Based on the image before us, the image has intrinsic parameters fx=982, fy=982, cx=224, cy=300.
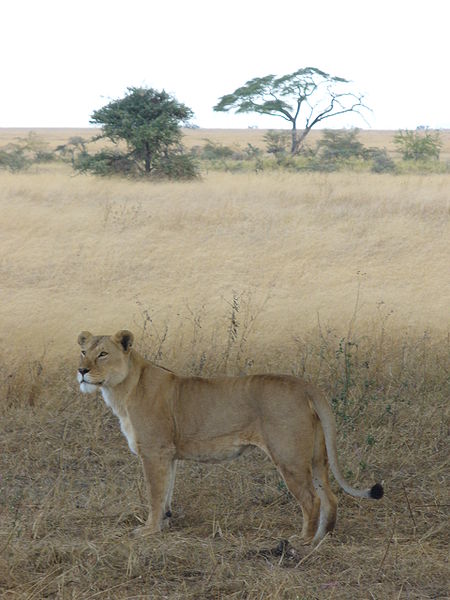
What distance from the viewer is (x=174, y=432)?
15.0 feet

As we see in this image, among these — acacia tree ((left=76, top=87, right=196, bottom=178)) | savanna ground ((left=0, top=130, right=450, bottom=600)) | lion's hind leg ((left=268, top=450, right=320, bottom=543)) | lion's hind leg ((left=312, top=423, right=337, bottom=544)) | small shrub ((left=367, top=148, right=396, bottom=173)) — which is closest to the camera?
savanna ground ((left=0, top=130, right=450, bottom=600))

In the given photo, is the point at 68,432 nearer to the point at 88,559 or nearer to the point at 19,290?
the point at 88,559

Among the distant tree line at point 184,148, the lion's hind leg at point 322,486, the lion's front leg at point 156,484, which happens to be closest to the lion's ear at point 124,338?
the lion's front leg at point 156,484

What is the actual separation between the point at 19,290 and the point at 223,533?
6.84m

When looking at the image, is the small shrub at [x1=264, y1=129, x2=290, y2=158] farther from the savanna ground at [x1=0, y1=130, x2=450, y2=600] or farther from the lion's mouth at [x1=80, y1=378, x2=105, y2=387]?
the lion's mouth at [x1=80, y1=378, x2=105, y2=387]

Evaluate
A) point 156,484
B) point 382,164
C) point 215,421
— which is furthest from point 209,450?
point 382,164

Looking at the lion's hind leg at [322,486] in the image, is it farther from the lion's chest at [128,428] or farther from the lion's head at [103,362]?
A: the lion's head at [103,362]

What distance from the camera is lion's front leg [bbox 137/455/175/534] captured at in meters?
4.55

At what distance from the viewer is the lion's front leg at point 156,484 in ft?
14.9

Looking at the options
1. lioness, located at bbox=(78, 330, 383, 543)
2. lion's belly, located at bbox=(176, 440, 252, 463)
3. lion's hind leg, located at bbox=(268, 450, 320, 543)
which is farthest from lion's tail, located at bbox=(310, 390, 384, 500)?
lion's belly, located at bbox=(176, 440, 252, 463)

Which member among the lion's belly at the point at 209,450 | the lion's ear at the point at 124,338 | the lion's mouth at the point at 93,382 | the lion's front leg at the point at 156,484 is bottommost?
the lion's front leg at the point at 156,484

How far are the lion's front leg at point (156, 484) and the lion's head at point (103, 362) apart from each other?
15.9 inches

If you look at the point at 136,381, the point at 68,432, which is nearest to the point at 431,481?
the point at 136,381

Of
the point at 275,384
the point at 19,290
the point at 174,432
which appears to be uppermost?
the point at 275,384
